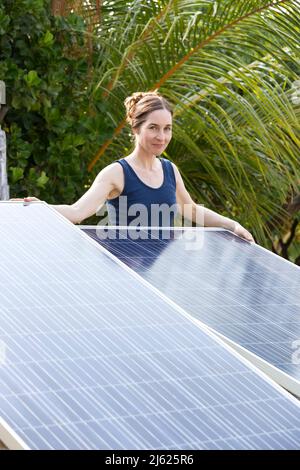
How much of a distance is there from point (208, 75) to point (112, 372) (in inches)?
249

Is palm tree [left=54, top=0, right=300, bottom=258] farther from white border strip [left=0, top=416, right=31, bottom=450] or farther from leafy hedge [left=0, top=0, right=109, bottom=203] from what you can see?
white border strip [left=0, top=416, right=31, bottom=450]

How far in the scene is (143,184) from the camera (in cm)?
657

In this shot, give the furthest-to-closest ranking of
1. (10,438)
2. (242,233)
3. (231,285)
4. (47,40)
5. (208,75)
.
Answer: (208,75), (47,40), (242,233), (231,285), (10,438)

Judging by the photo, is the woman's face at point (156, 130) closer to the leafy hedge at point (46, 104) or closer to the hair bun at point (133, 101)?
the hair bun at point (133, 101)

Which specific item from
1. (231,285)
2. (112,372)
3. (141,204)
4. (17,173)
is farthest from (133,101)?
(112,372)

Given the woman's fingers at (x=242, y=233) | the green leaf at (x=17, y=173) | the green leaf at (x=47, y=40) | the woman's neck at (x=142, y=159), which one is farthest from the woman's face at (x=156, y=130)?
the green leaf at (x=47, y=40)

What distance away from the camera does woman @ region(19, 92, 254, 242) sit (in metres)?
6.39

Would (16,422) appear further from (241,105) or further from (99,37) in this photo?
(99,37)

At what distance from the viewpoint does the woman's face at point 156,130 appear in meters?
6.38

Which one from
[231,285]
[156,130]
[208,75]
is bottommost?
[231,285]

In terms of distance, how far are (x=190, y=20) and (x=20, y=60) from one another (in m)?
1.56

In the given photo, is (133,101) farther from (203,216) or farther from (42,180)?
(42,180)

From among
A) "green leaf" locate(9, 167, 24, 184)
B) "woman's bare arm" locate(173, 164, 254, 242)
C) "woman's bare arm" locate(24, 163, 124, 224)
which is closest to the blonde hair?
"woman's bare arm" locate(24, 163, 124, 224)

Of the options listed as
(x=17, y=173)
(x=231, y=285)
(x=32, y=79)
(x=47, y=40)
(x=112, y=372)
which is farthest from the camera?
(x=47, y=40)
